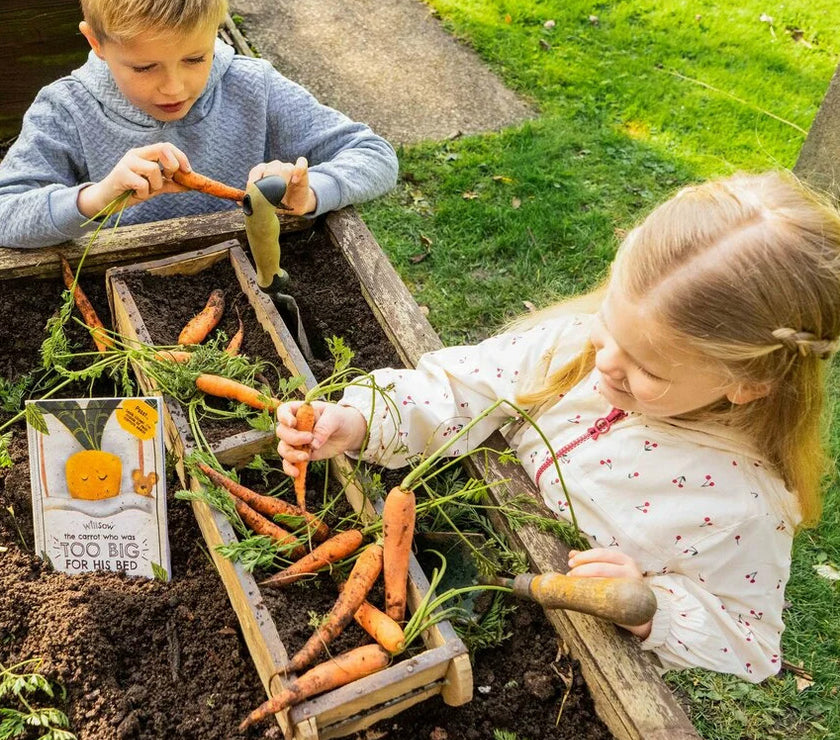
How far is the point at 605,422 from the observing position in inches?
76.7

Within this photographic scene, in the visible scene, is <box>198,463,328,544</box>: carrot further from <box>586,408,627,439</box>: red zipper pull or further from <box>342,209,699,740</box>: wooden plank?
<box>586,408,627,439</box>: red zipper pull

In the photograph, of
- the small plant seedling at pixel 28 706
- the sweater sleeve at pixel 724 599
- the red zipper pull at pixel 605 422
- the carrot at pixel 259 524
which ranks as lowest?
the small plant seedling at pixel 28 706

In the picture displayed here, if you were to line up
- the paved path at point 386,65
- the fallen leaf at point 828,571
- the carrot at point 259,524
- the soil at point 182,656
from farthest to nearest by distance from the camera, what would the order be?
the paved path at point 386,65 → the fallen leaf at point 828,571 → the carrot at point 259,524 → the soil at point 182,656

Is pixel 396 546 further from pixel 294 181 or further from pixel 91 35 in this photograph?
pixel 91 35

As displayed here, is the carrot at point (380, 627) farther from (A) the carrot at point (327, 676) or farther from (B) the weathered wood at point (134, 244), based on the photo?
Answer: (B) the weathered wood at point (134, 244)

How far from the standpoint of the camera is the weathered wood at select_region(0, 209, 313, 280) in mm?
2438

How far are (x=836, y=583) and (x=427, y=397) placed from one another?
156cm

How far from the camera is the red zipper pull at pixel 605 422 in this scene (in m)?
1.94

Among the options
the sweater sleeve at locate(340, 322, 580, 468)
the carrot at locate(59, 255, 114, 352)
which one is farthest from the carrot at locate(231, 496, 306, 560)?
the carrot at locate(59, 255, 114, 352)

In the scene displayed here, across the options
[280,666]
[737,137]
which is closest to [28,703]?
[280,666]

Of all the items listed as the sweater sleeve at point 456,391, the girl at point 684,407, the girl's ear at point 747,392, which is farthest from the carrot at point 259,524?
the girl's ear at point 747,392

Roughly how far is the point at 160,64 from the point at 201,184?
366mm

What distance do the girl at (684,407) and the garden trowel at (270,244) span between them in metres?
0.39

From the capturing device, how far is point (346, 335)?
8.37ft
